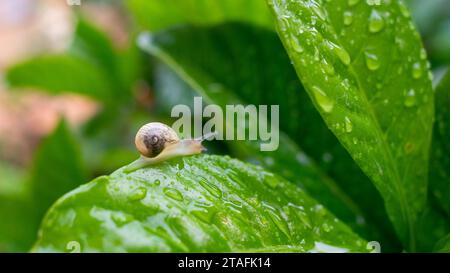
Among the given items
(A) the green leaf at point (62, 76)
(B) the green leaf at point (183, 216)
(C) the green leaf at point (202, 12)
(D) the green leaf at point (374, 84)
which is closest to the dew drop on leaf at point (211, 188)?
(B) the green leaf at point (183, 216)

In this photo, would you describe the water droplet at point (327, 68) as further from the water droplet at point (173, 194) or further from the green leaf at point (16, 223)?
the green leaf at point (16, 223)

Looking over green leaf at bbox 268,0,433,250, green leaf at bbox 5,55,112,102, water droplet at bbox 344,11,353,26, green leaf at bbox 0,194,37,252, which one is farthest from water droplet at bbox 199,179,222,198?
green leaf at bbox 5,55,112,102

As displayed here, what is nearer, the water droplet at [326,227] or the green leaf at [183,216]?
the green leaf at [183,216]

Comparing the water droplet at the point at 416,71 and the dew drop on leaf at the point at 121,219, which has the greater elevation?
the water droplet at the point at 416,71

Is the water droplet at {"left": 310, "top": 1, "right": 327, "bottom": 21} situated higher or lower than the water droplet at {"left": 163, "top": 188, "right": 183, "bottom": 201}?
higher

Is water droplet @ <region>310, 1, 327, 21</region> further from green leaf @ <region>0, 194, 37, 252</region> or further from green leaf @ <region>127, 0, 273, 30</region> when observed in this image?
green leaf @ <region>0, 194, 37, 252</region>

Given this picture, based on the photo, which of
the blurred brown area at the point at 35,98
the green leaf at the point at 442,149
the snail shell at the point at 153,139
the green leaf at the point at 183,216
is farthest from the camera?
the blurred brown area at the point at 35,98
